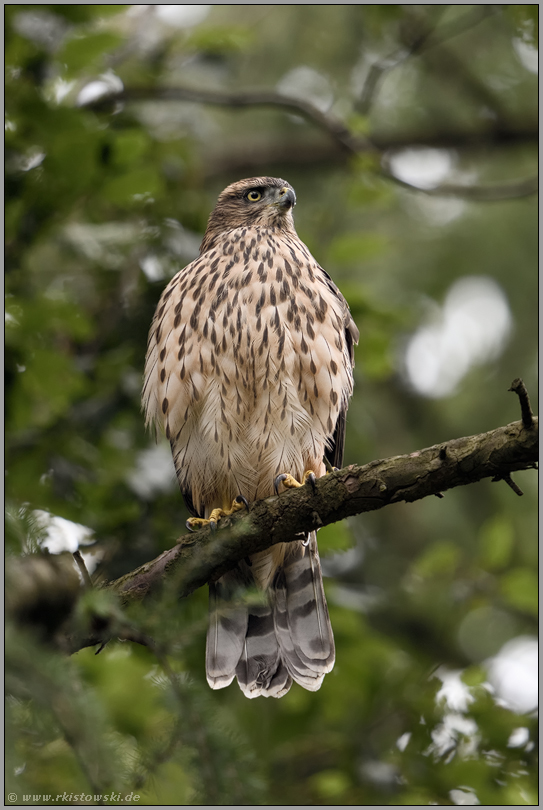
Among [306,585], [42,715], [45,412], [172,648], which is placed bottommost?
[306,585]

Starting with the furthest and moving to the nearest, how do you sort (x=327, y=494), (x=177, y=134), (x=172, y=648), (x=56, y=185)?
(x=177, y=134), (x=56, y=185), (x=327, y=494), (x=172, y=648)

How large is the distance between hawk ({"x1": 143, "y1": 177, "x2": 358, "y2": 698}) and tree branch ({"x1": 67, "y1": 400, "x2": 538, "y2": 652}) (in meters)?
0.59

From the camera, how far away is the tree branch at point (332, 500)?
234cm

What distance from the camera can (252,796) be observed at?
197 centimetres

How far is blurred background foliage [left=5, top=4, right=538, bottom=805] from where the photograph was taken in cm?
204

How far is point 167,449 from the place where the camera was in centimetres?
417

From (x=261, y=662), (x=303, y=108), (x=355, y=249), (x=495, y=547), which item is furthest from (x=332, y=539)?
(x=303, y=108)

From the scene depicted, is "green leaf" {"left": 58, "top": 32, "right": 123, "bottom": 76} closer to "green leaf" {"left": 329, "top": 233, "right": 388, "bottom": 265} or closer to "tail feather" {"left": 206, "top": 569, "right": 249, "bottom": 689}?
"green leaf" {"left": 329, "top": 233, "right": 388, "bottom": 265}

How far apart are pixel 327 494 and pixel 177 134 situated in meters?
2.82

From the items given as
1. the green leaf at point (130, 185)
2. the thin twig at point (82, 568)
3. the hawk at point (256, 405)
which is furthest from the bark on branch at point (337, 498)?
the green leaf at point (130, 185)

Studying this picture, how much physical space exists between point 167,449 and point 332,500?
165cm

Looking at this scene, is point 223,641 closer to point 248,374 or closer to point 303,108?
point 248,374

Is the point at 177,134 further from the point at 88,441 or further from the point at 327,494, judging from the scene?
the point at 327,494

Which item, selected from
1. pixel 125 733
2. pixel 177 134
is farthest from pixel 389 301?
pixel 125 733
